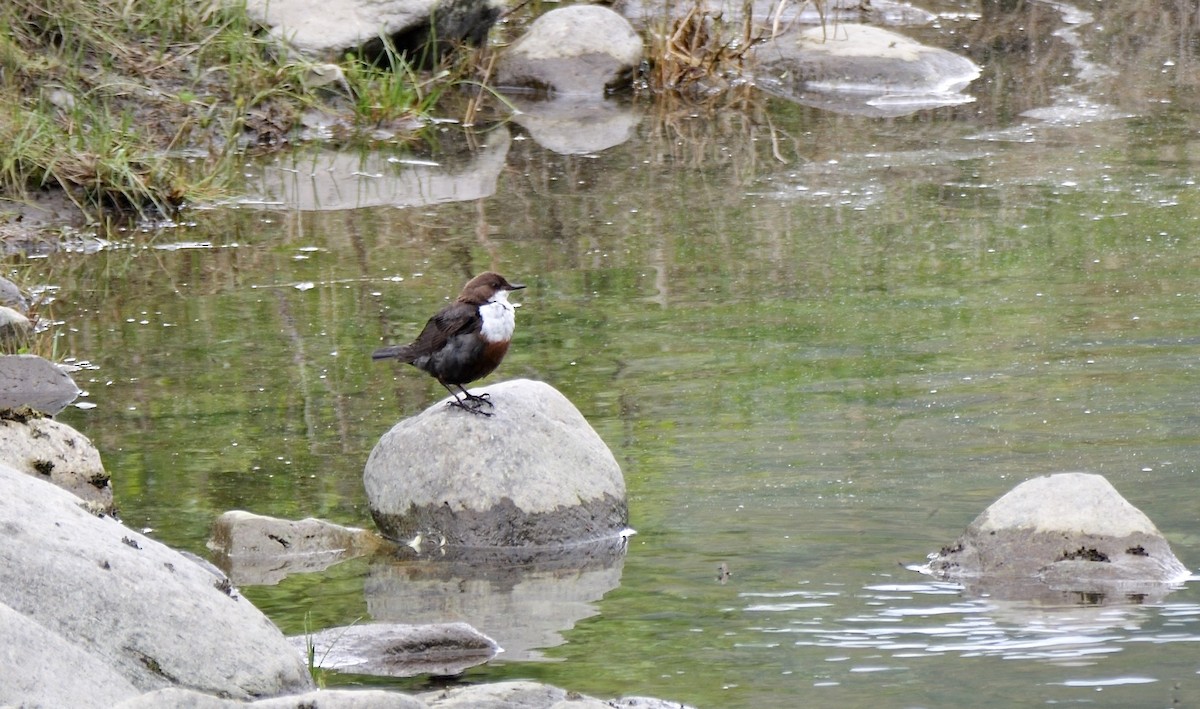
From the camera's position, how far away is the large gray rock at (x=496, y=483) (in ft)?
21.9

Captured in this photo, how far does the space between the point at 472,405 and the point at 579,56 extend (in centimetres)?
997

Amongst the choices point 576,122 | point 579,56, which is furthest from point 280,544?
point 579,56

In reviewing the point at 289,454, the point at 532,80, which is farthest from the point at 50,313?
the point at 532,80

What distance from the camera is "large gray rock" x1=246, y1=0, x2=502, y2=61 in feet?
50.3

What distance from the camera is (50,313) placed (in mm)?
10062

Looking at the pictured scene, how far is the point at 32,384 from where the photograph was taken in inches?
333

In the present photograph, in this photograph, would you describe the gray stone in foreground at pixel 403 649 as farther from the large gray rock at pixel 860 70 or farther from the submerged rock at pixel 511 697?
the large gray rock at pixel 860 70

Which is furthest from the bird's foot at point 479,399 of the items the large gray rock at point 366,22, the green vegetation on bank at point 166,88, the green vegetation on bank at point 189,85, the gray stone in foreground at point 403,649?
the large gray rock at point 366,22

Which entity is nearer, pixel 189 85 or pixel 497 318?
pixel 497 318

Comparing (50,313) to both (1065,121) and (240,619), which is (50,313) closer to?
(240,619)

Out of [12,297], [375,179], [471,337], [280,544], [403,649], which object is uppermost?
[471,337]

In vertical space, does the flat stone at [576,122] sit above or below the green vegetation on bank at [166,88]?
below

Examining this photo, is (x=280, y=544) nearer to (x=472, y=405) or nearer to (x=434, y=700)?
(x=472, y=405)

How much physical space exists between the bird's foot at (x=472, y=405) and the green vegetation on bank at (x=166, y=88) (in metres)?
6.19
